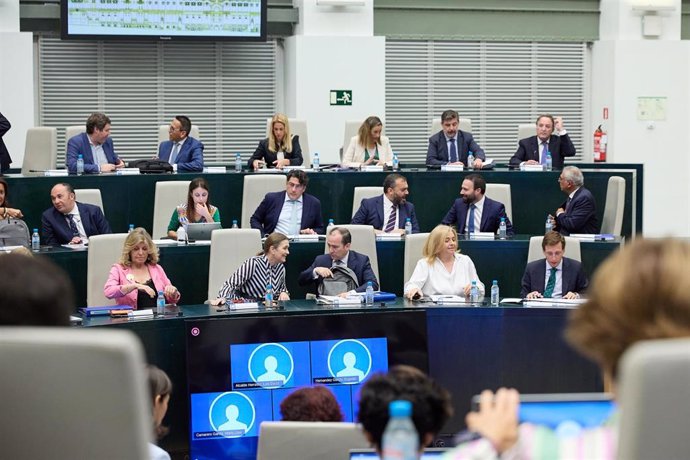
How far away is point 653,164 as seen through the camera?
16.4 metres

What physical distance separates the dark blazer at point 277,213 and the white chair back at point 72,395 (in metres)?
8.82

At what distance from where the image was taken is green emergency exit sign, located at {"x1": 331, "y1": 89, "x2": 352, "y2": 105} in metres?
15.2

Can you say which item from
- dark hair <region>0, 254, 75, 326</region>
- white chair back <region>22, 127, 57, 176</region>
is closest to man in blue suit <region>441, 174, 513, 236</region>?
white chair back <region>22, 127, 57, 176</region>

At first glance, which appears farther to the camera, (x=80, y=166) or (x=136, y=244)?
(x=80, y=166)

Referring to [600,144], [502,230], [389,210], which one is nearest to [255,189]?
[389,210]

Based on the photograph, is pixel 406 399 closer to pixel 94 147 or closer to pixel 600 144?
pixel 94 147

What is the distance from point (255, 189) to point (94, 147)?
1.82 m

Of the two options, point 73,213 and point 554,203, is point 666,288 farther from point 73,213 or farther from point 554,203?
point 554,203

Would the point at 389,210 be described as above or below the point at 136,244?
above

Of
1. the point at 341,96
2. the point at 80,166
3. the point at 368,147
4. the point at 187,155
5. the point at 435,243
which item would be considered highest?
the point at 341,96

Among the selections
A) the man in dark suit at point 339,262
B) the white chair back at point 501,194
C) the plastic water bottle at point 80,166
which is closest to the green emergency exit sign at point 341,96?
the white chair back at point 501,194

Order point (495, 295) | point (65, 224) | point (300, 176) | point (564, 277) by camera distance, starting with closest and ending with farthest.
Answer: point (495, 295) → point (564, 277) → point (65, 224) → point (300, 176)

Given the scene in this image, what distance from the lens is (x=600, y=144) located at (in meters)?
16.2

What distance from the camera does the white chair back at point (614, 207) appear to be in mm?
11422
